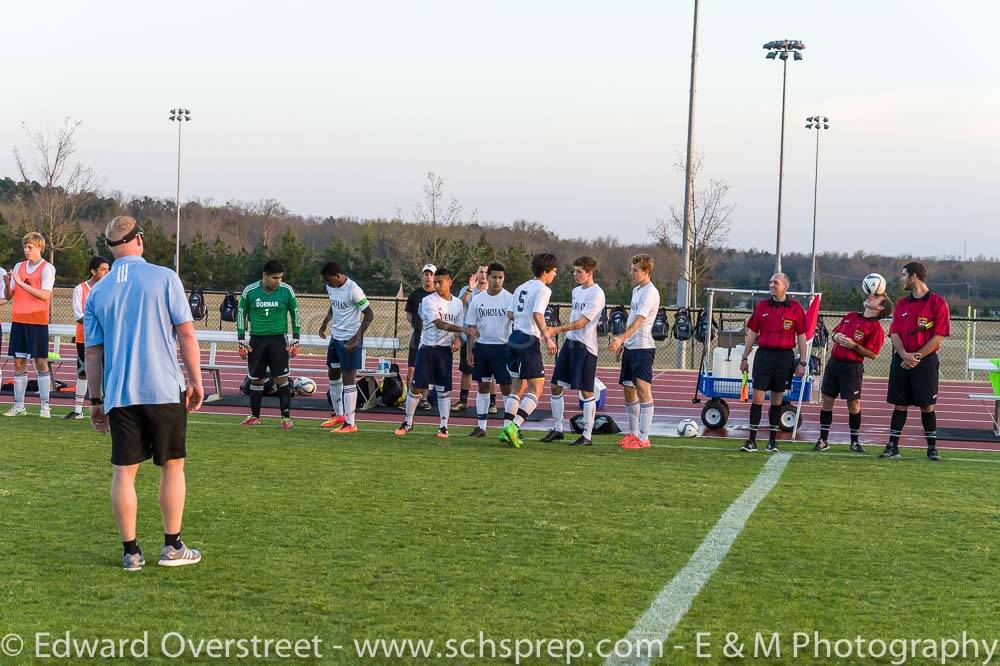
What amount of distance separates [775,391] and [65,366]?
49.9ft

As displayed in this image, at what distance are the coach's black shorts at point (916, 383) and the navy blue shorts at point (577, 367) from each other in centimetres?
301

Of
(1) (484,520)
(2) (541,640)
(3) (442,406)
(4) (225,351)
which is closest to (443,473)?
(1) (484,520)

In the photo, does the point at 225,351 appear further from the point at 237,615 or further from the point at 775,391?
the point at 237,615

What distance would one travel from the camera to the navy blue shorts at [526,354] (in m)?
11.8

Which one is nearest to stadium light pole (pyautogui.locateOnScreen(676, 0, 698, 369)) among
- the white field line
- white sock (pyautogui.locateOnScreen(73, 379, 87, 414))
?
white sock (pyautogui.locateOnScreen(73, 379, 87, 414))

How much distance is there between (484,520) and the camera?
24.0ft

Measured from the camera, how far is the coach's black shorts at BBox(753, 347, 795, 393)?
38.0 feet

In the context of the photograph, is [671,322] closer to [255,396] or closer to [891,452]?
[891,452]

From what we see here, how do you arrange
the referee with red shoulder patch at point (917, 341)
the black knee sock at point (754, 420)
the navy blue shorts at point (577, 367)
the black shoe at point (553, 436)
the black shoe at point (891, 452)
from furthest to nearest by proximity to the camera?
the black shoe at point (553, 436)
the navy blue shorts at point (577, 367)
the black knee sock at point (754, 420)
the black shoe at point (891, 452)
the referee with red shoulder patch at point (917, 341)

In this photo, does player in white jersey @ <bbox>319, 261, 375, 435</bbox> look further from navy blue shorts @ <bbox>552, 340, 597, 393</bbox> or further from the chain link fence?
A: the chain link fence

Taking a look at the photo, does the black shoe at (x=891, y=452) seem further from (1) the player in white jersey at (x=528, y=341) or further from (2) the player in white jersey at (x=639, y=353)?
(1) the player in white jersey at (x=528, y=341)

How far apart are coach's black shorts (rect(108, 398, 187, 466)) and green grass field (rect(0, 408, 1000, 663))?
1.96 ft

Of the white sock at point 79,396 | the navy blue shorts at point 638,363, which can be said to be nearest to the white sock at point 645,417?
the navy blue shorts at point 638,363

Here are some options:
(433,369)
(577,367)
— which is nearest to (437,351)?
(433,369)
